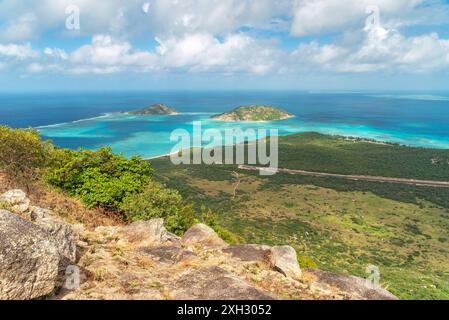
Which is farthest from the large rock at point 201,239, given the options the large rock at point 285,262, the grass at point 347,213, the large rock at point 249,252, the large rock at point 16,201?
the grass at point 347,213

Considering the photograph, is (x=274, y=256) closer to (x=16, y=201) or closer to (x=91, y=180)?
(x=16, y=201)

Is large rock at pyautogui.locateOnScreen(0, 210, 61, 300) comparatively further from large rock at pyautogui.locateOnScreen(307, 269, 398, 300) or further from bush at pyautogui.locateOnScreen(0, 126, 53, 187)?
bush at pyautogui.locateOnScreen(0, 126, 53, 187)

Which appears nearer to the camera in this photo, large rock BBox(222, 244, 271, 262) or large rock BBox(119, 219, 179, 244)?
large rock BBox(222, 244, 271, 262)

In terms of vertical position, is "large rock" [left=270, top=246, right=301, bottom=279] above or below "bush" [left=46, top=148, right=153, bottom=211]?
below

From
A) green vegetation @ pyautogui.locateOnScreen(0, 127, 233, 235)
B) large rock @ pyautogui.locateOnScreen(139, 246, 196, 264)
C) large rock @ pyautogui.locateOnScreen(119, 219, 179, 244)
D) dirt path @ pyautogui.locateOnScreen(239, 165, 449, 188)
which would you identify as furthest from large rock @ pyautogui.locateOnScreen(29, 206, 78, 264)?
dirt path @ pyautogui.locateOnScreen(239, 165, 449, 188)
